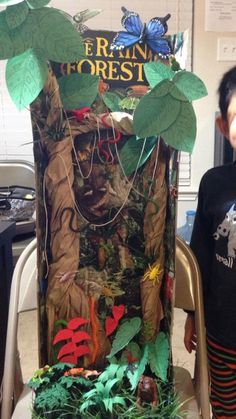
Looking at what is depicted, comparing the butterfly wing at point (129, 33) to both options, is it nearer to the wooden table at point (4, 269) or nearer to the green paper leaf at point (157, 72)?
the green paper leaf at point (157, 72)

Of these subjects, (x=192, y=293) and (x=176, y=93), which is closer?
(x=176, y=93)

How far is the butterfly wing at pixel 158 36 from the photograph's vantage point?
743 millimetres

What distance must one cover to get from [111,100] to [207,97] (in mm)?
1617

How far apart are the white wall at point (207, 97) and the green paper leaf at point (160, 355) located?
4.82ft

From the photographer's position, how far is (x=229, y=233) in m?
0.97

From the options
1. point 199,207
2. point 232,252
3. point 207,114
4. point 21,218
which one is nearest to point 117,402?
point 232,252

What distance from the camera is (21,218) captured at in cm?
177

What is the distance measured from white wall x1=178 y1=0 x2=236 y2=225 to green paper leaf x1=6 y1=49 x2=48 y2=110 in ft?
5.08

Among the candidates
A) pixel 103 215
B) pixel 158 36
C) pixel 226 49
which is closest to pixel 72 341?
pixel 103 215

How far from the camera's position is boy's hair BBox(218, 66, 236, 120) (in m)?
0.98

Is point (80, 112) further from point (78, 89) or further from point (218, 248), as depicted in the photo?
point (218, 248)

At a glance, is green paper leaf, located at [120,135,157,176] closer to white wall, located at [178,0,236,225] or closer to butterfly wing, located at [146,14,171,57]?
butterfly wing, located at [146,14,171,57]

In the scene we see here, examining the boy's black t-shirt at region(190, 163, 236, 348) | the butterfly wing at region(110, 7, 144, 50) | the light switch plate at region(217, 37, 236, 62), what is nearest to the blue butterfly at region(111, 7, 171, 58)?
the butterfly wing at region(110, 7, 144, 50)

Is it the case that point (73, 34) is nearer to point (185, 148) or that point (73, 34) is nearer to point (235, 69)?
point (185, 148)
